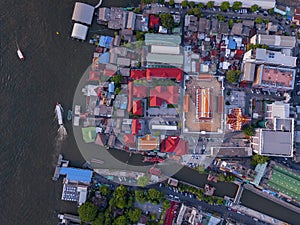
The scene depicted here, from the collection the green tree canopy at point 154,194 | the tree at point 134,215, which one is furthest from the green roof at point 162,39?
the tree at point 134,215

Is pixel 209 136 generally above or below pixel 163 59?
below

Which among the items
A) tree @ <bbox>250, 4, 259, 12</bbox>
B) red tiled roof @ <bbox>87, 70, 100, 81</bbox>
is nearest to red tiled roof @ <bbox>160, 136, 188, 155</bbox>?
red tiled roof @ <bbox>87, 70, 100, 81</bbox>

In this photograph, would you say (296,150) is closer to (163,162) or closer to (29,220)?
(163,162)

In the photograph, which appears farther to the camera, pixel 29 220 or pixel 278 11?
pixel 278 11

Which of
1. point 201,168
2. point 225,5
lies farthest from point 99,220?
point 225,5

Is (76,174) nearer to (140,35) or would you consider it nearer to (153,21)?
(140,35)

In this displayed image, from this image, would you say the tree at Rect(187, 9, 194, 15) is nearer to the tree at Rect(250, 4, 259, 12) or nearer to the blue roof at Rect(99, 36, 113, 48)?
the tree at Rect(250, 4, 259, 12)

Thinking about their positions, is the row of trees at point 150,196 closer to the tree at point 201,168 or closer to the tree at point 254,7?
the tree at point 201,168

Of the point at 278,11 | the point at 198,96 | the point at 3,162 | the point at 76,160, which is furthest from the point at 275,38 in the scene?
the point at 3,162
